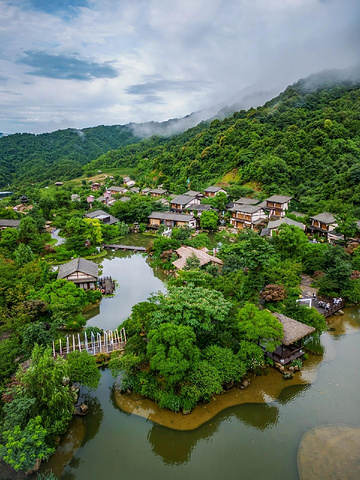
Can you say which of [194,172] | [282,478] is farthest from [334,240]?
[194,172]

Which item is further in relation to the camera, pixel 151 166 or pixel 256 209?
pixel 151 166

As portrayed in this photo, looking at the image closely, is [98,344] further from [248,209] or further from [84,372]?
[248,209]

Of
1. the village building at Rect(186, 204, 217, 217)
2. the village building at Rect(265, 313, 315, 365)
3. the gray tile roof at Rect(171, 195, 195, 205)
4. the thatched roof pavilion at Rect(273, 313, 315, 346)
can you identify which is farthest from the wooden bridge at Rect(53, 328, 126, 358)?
the gray tile roof at Rect(171, 195, 195, 205)

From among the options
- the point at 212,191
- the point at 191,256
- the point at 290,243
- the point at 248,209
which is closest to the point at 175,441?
the point at 191,256

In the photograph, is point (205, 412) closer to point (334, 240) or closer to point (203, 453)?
point (203, 453)

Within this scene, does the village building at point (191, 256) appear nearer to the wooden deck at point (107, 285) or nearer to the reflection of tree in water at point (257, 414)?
the wooden deck at point (107, 285)

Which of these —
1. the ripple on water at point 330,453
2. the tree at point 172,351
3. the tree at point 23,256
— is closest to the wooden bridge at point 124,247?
the tree at point 23,256
